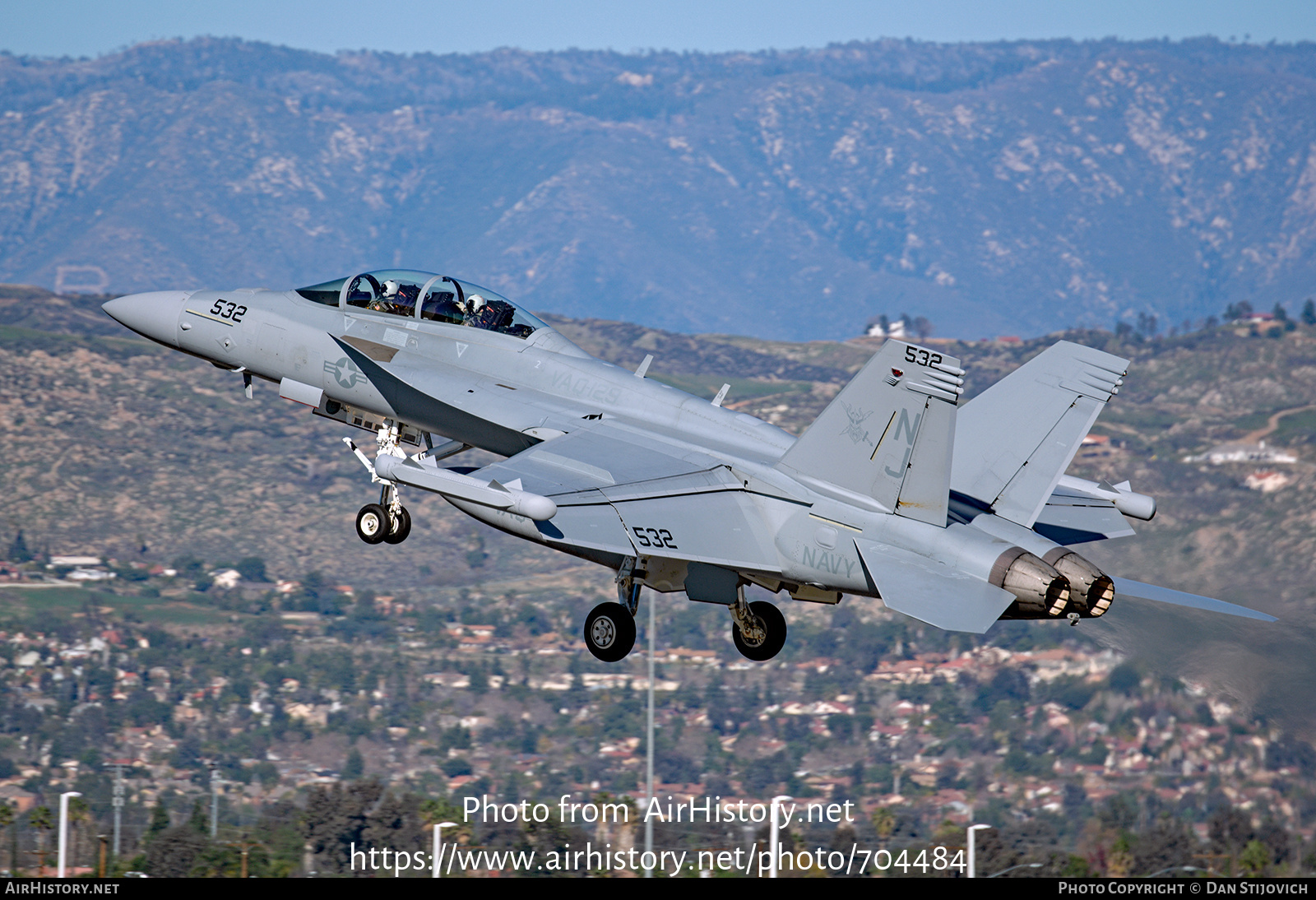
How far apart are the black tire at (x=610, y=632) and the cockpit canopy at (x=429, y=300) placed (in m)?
4.74

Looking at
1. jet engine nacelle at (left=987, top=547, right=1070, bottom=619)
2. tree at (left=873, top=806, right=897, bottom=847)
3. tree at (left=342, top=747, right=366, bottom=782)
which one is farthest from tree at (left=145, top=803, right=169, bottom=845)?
jet engine nacelle at (left=987, top=547, right=1070, bottom=619)

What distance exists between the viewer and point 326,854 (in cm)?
6619

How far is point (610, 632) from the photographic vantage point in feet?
66.1

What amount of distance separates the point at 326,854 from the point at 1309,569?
42178mm

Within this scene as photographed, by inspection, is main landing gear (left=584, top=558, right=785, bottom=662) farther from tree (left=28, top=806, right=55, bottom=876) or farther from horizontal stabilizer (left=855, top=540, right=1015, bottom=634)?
tree (left=28, top=806, right=55, bottom=876)

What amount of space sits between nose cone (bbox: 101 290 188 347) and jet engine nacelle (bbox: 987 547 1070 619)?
44.7 ft

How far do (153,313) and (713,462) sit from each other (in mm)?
10079

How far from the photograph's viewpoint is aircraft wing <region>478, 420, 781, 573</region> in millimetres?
18359

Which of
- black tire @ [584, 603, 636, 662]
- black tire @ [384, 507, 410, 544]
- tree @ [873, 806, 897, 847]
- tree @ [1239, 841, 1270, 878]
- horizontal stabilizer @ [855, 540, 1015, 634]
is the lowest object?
tree @ [873, 806, 897, 847]

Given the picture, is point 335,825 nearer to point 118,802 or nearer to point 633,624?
point 118,802

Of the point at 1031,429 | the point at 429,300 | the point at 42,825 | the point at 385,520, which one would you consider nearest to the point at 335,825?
the point at 42,825

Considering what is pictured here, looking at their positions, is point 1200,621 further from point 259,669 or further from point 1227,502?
point 259,669

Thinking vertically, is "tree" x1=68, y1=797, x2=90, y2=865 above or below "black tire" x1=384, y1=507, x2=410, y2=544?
below
